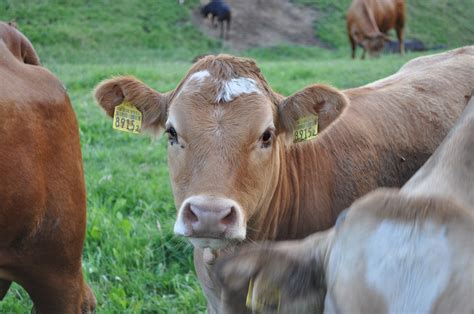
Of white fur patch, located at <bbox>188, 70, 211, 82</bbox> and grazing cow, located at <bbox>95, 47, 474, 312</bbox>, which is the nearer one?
grazing cow, located at <bbox>95, 47, 474, 312</bbox>

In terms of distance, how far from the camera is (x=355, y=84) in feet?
38.7

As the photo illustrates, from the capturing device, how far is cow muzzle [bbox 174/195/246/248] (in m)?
3.21

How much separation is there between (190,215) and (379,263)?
1301 millimetres

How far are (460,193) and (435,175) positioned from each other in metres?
0.17

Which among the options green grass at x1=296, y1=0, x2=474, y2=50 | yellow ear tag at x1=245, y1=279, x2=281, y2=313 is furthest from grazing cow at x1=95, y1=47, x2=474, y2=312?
green grass at x1=296, y1=0, x2=474, y2=50

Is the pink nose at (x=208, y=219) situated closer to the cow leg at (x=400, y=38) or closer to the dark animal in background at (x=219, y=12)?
the cow leg at (x=400, y=38)

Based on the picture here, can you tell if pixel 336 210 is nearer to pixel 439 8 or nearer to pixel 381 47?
pixel 381 47

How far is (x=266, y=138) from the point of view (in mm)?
3715

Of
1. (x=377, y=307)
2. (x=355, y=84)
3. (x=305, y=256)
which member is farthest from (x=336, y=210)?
(x=355, y=84)

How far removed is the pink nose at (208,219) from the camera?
3203mm

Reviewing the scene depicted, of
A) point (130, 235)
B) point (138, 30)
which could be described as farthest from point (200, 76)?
point (138, 30)

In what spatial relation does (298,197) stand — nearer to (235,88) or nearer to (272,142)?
(272,142)

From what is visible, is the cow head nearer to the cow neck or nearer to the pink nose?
the pink nose

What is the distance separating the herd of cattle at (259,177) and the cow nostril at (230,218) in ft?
0.05
